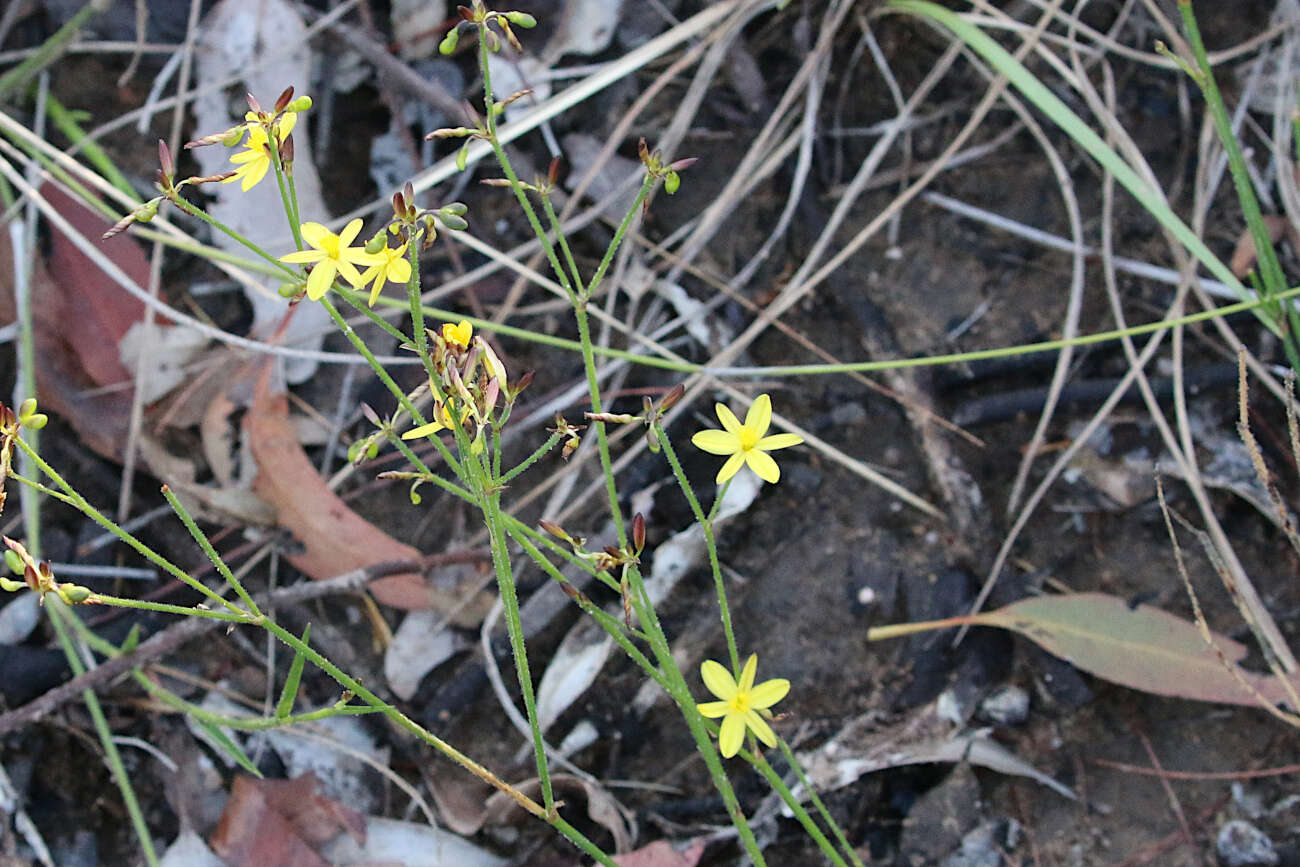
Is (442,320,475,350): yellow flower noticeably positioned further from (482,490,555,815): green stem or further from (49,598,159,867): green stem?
(49,598,159,867): green stem

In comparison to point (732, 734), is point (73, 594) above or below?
above

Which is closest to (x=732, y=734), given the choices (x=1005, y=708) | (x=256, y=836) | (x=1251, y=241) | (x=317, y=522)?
(x=1005, y=708)

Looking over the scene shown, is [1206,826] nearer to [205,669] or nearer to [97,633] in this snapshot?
[205,669]

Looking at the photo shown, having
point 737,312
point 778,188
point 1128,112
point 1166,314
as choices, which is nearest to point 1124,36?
point 1128,112

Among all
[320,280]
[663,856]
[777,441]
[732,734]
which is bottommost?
[663,856]

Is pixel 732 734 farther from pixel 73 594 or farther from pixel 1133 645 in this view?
pixel 1133 645

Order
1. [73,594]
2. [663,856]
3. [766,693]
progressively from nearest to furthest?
[73,594] < [766,693] < [663,856]
